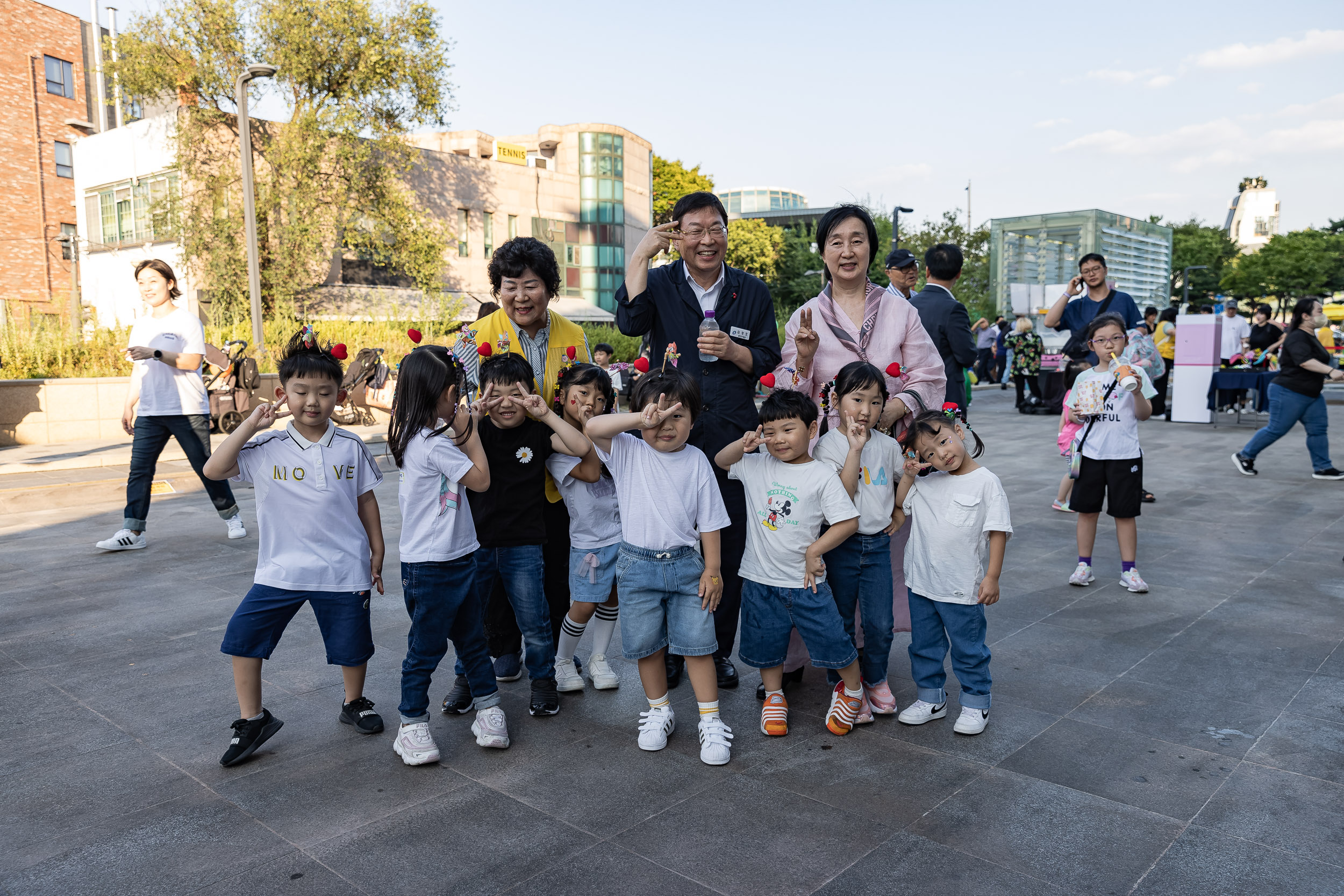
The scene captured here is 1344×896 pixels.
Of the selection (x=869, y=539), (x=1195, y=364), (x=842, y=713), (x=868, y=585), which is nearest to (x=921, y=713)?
(x=842, y=713)

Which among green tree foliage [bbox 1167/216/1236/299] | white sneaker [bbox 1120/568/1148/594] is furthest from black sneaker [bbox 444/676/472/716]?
green tree foliage [bbox 1167/216/1236/299]

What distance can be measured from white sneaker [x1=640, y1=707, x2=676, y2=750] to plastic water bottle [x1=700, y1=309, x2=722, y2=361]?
1.39 metres

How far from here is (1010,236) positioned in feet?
79.6

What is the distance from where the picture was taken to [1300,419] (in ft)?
29.5

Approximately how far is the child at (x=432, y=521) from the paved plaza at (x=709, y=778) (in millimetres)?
197

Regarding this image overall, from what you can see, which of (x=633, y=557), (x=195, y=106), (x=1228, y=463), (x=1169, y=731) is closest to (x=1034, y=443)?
(x=1228, y=463)

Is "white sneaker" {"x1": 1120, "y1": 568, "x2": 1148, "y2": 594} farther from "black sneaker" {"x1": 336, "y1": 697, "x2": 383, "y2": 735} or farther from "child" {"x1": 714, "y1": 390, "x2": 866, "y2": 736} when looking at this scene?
"black sneaker" {"x1": 336, "y1": 697, "x2": 383, "y2": 735}

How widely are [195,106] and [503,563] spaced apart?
939 inches

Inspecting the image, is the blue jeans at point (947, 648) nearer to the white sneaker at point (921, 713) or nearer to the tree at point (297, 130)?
the white sneaker at point (921, 713)

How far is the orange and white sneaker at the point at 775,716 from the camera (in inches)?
132

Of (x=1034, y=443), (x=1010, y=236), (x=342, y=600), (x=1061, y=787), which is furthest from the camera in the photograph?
(x=1010, y=236)

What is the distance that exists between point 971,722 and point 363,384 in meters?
12.8

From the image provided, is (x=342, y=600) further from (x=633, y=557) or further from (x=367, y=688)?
(x=633, y=557)

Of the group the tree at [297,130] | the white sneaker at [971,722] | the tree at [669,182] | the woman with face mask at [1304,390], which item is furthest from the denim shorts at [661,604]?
the tree at [669,182]
